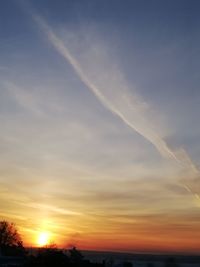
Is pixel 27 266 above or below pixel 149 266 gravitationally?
below

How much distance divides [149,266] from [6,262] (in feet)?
182

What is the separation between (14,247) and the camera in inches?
3991

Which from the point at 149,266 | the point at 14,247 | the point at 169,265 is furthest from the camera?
the point at 169,265

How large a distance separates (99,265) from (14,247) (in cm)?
4240

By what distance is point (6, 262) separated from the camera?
6944cm

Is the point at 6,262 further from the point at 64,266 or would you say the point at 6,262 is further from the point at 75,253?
the point at 64,266

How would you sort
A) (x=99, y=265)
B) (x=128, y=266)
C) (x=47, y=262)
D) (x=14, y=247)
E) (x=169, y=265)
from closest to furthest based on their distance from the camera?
(x=47, y=262) < (x=99, y=265) < (x=128, y=266) < (x=14, y=247) < (x=169, y=265)

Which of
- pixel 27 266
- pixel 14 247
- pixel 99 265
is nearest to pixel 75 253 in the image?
pixel 99 265

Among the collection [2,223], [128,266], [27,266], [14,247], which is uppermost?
[2,223]

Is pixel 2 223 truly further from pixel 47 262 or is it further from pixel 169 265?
pixel 47 262

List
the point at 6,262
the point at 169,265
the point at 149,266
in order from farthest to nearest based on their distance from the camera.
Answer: the point at 169,265, the point at 149,266, the point at 6,262

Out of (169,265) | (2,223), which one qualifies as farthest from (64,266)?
(169,265)

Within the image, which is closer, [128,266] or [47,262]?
[47,262]

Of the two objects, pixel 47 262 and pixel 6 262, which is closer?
pixel 47 262
